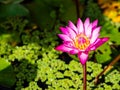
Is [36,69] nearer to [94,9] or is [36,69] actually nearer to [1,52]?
[1,52]

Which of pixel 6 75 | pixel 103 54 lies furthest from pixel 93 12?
pixel 6 75

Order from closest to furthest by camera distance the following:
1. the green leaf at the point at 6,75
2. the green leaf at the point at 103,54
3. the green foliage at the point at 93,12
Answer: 1. the green leaf at the point at 6,75
2. the green leaf at the point at 103,54
3. the green foliage at the point at 93,12

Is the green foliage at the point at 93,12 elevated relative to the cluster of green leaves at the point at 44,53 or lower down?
elevated

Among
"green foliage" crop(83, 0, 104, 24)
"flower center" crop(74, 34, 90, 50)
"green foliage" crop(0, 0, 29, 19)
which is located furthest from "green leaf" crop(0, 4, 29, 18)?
"flower center" crop(74, 34, 90, 50)

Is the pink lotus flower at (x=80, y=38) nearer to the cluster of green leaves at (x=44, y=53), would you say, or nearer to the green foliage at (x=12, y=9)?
the cluster of green leaves at (x=44, y=53)

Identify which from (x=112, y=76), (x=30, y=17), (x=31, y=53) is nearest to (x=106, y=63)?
(x=112, y=76)

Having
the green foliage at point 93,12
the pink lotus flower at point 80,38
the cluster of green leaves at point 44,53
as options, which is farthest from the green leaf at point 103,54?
the pink lotus flower at point 80,38

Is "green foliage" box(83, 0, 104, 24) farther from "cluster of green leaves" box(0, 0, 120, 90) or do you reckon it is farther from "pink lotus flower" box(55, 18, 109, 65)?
"pink lotus flower" box(55, 18, 109, 65)
